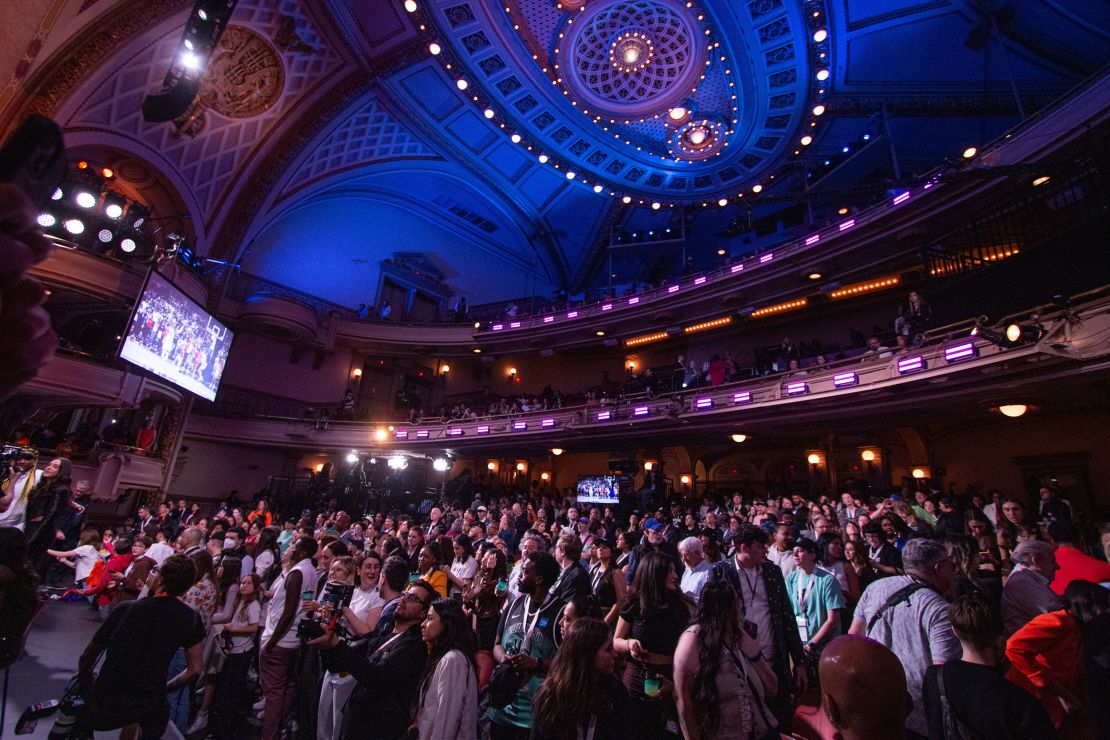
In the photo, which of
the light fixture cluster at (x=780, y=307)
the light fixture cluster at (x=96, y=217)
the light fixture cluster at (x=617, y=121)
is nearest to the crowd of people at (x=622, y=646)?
the light fixture cluster at (x=96, y=217)

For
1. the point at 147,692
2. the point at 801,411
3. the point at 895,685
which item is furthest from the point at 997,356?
the point at 147,692

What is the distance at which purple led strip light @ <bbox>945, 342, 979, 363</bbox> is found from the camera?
9742mm

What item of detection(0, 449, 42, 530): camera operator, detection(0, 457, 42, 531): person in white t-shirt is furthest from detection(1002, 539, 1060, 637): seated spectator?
detection(0, 457, 42, 531): person in white t-shirt

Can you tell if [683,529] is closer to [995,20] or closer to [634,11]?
[995,20]

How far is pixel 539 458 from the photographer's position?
74.1 ft

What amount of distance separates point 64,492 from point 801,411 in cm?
1442

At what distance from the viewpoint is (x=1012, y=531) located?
645 cm

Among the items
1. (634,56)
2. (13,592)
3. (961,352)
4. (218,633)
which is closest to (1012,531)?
(961,352)

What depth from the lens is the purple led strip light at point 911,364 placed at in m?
10.8

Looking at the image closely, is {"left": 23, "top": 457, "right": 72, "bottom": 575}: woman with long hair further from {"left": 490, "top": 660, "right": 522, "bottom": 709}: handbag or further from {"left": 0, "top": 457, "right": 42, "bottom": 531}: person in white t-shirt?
{"left": 490, "top": 660, "right": 522, "bottom": 709}: handbag

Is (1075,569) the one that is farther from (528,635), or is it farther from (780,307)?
(780,307)

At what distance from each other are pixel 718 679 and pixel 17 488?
7.55m

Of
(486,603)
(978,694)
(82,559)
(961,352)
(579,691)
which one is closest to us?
(978,694)

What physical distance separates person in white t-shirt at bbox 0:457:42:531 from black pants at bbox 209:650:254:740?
312cm
